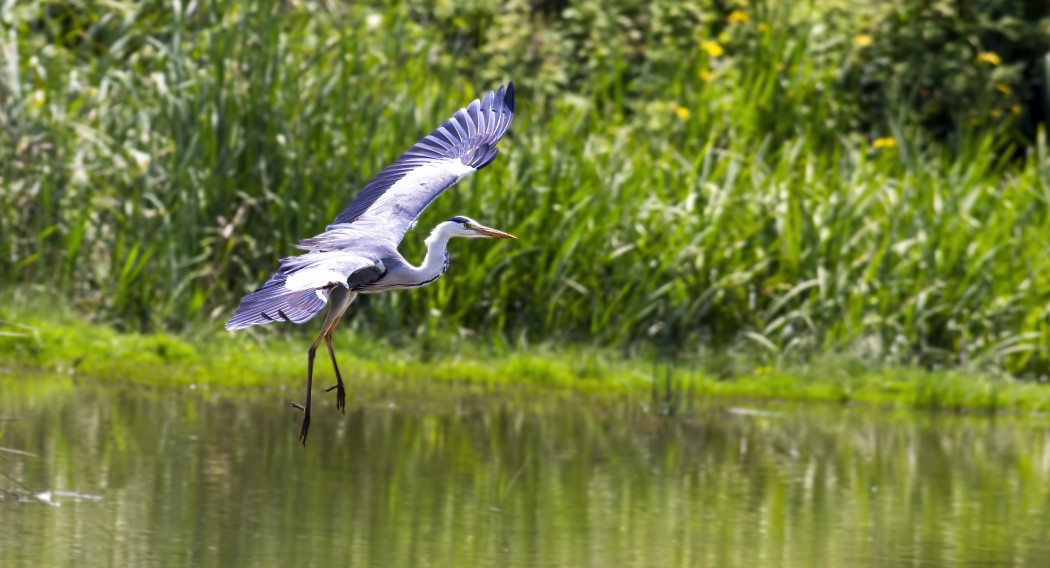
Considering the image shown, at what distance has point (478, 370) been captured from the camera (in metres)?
12.1

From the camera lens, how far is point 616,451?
407 inches

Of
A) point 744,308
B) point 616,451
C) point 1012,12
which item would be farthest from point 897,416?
point 1012,12

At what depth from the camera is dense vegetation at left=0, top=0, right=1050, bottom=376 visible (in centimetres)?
1241

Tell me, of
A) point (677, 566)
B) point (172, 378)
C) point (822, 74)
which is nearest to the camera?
point (677, 566)

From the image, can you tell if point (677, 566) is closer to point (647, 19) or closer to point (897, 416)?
point (897, 416)

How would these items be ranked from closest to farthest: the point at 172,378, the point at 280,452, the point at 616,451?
the point at 280,452, the point at 616,451, the point at 172,378

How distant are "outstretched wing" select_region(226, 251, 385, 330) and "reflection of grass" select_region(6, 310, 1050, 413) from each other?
15.3ft

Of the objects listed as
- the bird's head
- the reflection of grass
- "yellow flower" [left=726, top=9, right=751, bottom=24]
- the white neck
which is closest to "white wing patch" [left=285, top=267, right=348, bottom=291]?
the white neck

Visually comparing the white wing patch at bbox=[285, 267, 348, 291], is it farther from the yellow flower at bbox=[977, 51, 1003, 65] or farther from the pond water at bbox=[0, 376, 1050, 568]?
the yellow flower at bbox=[977, 51, 1003, 65]

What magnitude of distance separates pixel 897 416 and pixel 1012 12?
18.5 ft

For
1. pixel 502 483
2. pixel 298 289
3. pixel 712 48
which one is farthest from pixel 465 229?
pixel 712 48

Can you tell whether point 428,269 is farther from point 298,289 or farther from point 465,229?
point 298,289

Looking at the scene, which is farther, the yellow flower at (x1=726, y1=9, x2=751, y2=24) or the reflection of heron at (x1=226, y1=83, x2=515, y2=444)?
the yellow flower at (x1=726, y1=9, x2=751, y2=24)

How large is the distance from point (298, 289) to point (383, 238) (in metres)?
1.39
